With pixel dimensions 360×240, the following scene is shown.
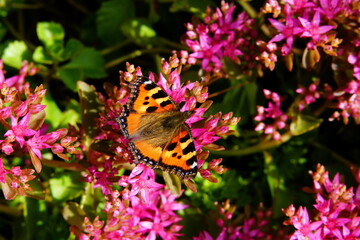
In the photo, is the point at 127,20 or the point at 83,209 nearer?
the point at 83,209

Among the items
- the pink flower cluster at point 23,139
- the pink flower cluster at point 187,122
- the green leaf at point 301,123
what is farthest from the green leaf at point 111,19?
the green leaf at point 301,123

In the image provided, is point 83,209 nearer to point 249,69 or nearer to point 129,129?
point 129,129

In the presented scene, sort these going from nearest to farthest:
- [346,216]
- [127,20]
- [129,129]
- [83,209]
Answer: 1. [129,129]
2. [346,216]
3. [83,209]
4. [127,20]

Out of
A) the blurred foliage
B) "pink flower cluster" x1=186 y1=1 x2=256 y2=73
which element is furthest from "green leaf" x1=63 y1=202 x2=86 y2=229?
"pink flower cluster" x1=186 y1=1 x2=256 y2=73

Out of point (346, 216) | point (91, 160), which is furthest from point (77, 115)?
point (346, 216)

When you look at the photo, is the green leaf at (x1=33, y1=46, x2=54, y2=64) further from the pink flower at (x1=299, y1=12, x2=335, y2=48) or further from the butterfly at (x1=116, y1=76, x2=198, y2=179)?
the pink flower at (x1=299, y1=12, x2=335, y2=48)

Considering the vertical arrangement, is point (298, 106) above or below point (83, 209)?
above

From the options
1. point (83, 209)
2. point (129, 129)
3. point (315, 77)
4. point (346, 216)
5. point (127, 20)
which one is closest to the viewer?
point (129, 129)
